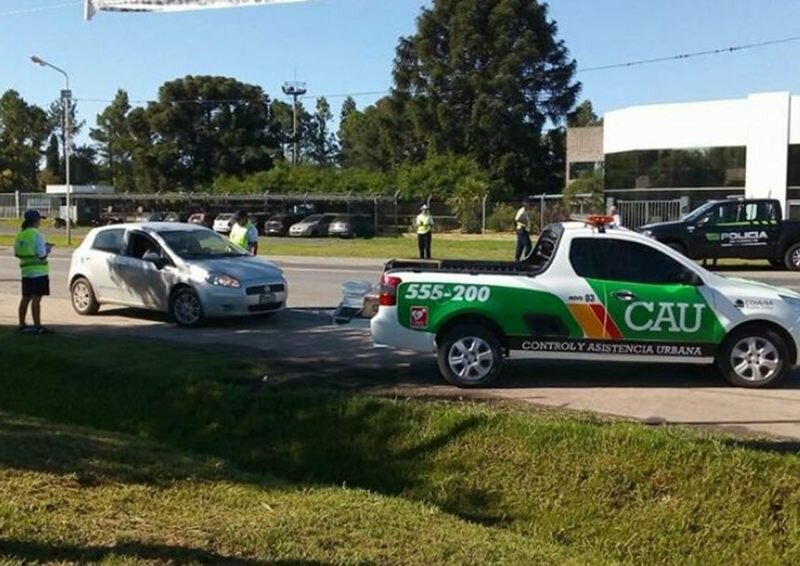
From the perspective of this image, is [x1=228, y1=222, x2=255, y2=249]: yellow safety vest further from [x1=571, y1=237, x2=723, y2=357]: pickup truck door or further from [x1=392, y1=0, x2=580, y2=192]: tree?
[x1=392, y1=0, x2=580, y2=192]: tree

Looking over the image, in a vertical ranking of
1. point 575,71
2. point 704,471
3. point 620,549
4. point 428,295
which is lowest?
point 620,549

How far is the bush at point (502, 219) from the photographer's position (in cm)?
4633

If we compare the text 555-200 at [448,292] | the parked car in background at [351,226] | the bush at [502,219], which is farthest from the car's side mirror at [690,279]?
the parked car in background at [351,226]

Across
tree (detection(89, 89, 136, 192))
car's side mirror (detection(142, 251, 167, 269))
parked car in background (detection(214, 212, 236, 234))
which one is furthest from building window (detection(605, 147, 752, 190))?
tree (detection(89, 89, 136, 192))

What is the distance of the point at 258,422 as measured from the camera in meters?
8.44

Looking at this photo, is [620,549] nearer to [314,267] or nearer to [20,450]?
[20,450]

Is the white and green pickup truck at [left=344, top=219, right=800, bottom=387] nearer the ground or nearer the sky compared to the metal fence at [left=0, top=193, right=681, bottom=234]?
nearer the ground

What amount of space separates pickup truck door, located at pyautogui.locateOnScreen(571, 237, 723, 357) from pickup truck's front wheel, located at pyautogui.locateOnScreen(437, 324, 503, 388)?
1.14 m

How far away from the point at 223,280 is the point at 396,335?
4761 mm

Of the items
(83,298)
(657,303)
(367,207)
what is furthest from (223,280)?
(367,207)

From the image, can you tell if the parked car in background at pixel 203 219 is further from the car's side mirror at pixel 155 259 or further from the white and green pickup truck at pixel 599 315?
the white and green pickup truck at pixel 599 315

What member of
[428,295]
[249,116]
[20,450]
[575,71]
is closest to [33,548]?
[20,450]

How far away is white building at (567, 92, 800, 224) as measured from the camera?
3853 cm

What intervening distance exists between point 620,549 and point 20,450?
4089 millimetres
